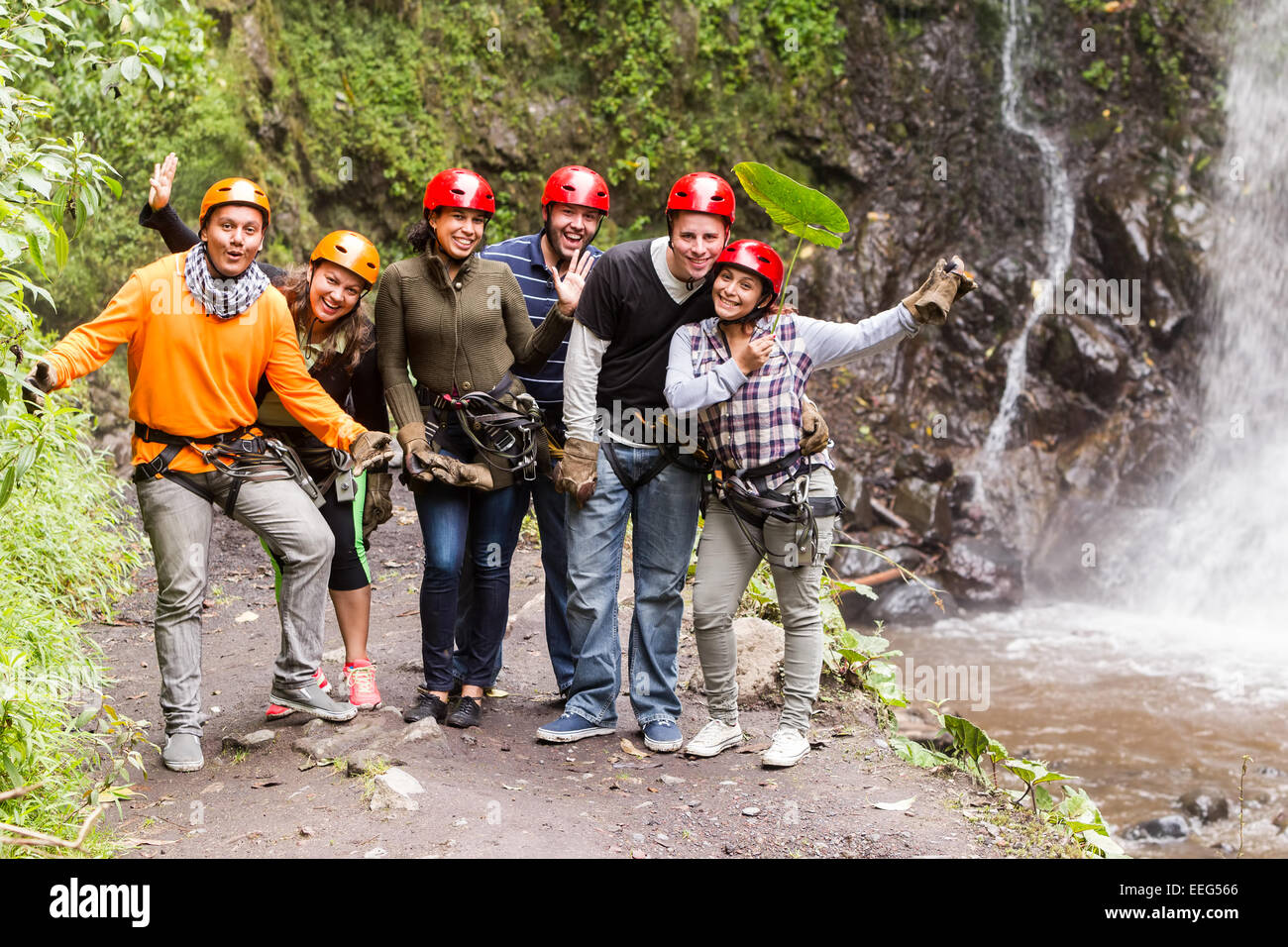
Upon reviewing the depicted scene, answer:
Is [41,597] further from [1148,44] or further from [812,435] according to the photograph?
[1148,44]

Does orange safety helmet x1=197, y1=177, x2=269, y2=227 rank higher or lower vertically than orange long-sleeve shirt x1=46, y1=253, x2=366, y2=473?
higher

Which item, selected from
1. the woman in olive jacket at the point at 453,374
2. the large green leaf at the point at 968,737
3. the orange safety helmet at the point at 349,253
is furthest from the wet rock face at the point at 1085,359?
the orange safety helmet at the point at 349,253

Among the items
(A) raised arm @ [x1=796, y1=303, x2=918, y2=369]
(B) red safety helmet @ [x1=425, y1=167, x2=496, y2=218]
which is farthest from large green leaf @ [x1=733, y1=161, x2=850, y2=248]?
(B) red safety helmet @ [x1=425, y1=167, x2=496, y2=218]

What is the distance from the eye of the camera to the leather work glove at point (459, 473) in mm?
4328

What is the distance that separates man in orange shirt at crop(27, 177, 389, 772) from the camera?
3953mm

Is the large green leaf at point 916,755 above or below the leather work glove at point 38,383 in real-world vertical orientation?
below

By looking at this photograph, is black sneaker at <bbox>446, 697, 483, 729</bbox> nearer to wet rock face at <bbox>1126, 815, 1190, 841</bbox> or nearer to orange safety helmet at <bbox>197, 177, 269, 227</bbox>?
orange safety helmet at <bbox>197, 177, 269, 227</bbox>

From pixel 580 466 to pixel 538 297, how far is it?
2.65ft

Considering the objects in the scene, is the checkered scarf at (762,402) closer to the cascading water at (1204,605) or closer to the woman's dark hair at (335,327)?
the woman's dark hair at (335,327)

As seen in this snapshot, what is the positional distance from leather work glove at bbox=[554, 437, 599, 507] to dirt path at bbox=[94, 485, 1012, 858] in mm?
1132

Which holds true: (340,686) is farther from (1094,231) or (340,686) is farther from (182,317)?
(1094,231)

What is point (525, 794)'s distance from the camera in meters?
4.07

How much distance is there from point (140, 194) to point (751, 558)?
318 inches

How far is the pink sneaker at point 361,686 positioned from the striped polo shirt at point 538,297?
1.33 m
